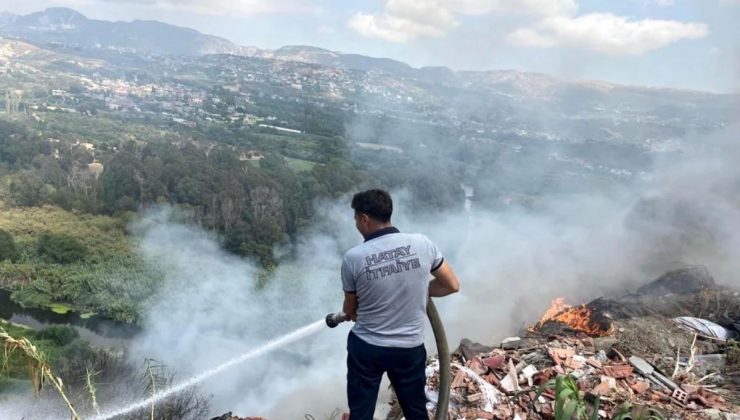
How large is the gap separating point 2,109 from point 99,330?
151 feet

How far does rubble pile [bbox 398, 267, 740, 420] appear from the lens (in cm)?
440

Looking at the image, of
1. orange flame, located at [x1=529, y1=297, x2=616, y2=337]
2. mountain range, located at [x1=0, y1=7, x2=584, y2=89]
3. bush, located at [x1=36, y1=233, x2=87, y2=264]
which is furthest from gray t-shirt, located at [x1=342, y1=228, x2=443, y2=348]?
mountain range, located at [x1=0, y1=7, x2=584, y2=89]

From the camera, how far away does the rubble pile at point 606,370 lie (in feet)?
14.4

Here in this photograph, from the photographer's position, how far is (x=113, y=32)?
160125mm

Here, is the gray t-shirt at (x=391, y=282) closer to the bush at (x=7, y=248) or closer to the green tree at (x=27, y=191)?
the bush at (x=7, y=248)

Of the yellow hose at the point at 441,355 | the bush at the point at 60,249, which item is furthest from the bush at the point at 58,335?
the yellow hose at the point at 441,355

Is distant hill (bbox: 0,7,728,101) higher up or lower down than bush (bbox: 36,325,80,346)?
higher up

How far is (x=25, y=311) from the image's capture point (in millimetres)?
28000

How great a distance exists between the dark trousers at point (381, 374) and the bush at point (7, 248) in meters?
36.4

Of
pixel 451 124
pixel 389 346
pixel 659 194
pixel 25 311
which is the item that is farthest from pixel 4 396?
pixel 451 124

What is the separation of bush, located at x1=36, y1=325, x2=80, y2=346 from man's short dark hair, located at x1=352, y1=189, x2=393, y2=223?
24.7 m

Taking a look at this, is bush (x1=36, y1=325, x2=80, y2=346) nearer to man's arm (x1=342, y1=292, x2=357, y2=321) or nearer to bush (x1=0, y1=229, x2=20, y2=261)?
bush (x1=0, y1=229, x2=20, y2=261)

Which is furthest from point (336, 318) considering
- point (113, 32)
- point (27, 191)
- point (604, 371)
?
point (113, 32)

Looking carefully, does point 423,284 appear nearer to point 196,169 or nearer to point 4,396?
point 4,396
